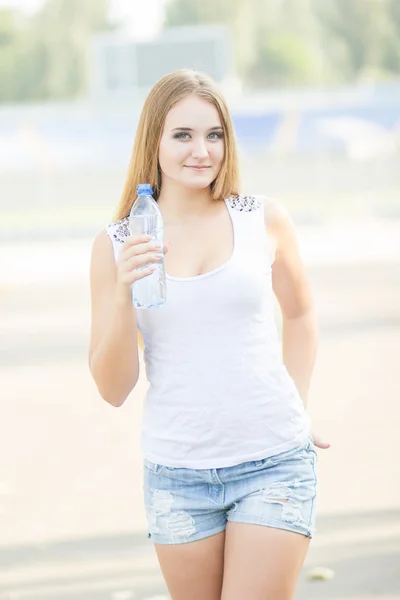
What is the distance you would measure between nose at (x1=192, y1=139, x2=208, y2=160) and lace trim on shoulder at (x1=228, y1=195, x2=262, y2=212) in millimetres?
185

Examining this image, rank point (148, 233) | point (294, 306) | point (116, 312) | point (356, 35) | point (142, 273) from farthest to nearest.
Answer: point (356, 35) < point (294, 306) < point (148, 233) < point (116, 312) < point (142, 273)

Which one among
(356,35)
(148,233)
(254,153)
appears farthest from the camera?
(356,35)

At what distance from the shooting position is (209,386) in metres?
2.64

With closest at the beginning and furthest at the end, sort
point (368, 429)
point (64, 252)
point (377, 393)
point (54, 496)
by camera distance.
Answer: point (54, 496) < point (368, 429) < point (377, 393) < point (64, 252)

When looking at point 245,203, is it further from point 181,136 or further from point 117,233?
point 117,233

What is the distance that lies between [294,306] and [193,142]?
23.1 inches

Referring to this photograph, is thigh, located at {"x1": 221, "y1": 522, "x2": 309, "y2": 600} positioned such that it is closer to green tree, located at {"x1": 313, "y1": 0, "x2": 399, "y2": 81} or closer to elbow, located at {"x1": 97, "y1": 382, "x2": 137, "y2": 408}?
elbow, located at {"x1": 97, "y1": 382, "x2": 137, "y2": 408}

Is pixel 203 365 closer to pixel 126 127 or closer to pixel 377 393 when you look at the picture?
pixel 377 393

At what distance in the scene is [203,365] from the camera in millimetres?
2646

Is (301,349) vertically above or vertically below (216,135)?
below

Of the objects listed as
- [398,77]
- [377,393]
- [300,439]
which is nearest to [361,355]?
[377,393]

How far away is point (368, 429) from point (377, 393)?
1.32 m

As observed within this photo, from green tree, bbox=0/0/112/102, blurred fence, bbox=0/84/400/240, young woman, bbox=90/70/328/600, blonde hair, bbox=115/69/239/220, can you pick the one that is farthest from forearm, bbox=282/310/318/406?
green tree, bbox=0/0/112/102

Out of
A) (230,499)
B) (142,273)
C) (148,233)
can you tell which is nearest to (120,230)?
(148,233)
